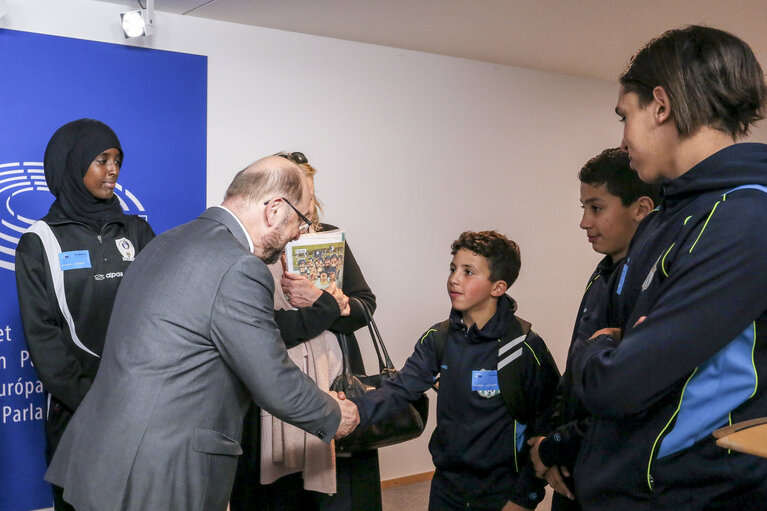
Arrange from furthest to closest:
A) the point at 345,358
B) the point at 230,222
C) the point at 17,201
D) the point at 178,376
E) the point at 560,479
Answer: the point at 17,201, the point at 345,358, the point at 560,479, the point at 230,222, the point at 178,376

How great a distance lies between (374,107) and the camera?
4590 millimetres

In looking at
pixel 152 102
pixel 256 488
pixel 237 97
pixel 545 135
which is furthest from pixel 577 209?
pixel 256 488

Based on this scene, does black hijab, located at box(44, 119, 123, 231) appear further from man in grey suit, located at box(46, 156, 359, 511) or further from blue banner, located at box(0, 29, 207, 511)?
man in grey suit, located at box(46, 156, 359, 511)

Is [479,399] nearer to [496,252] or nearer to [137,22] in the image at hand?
[496,252]

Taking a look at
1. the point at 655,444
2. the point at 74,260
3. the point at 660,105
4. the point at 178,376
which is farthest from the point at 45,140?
the point at 655,444

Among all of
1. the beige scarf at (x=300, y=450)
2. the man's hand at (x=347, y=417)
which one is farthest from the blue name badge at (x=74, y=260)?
the man's hand at (x=347, y=417)

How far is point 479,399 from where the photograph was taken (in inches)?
95.7

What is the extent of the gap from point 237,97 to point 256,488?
7.96ft

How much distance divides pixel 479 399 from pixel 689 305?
1281 millimetres

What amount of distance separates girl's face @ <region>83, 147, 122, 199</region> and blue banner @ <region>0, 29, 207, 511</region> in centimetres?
75

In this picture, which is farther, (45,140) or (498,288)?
(45,140)

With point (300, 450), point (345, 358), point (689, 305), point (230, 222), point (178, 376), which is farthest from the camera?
point (345, 358)

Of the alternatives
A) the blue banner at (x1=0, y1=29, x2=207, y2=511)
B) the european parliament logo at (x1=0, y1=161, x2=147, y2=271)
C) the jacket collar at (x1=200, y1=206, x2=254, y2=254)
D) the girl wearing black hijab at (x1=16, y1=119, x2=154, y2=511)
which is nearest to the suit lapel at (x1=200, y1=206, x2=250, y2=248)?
the jacket collar at (x1=200, y1=206, x2=254, y2=254)

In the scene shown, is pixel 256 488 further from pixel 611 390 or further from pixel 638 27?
pixel 638 27
